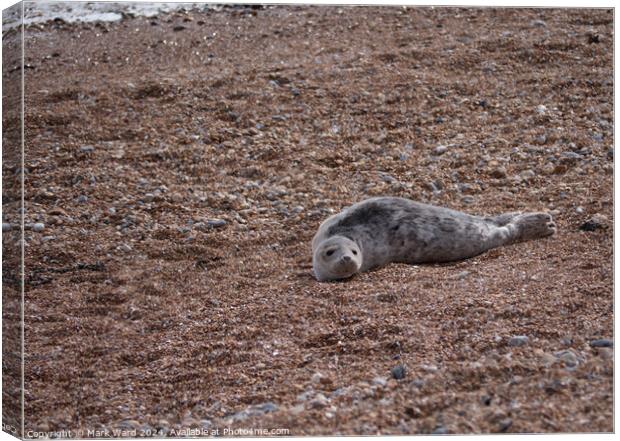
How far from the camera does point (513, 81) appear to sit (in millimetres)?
7305

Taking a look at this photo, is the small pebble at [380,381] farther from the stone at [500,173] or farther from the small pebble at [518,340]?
the stone at [500,173]

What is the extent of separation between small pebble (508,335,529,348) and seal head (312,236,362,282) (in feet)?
4.01

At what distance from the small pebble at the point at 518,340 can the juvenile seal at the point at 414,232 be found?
130 centimetres

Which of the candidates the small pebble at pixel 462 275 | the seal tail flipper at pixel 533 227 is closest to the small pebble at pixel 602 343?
the small pebble at pixel 462 275

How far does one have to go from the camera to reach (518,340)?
16.7ft

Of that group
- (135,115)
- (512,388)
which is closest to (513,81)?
(135,115)

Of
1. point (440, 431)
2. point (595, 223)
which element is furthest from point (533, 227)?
point (440, 431)

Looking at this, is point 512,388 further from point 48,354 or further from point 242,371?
point 48,354

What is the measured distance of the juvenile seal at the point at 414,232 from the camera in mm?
6340

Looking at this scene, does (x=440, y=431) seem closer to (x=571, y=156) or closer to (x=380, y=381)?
(x=380, y=381)

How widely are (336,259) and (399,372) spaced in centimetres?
120

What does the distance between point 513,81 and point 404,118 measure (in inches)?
32.5

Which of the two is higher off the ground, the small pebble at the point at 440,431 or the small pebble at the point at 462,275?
the small pebble at the point at 462,275

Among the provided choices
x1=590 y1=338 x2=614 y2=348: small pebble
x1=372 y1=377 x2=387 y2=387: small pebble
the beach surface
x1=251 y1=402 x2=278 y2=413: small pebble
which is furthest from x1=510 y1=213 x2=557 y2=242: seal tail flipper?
x1=251 y1=402 x2=278 y2=413: small pebble
